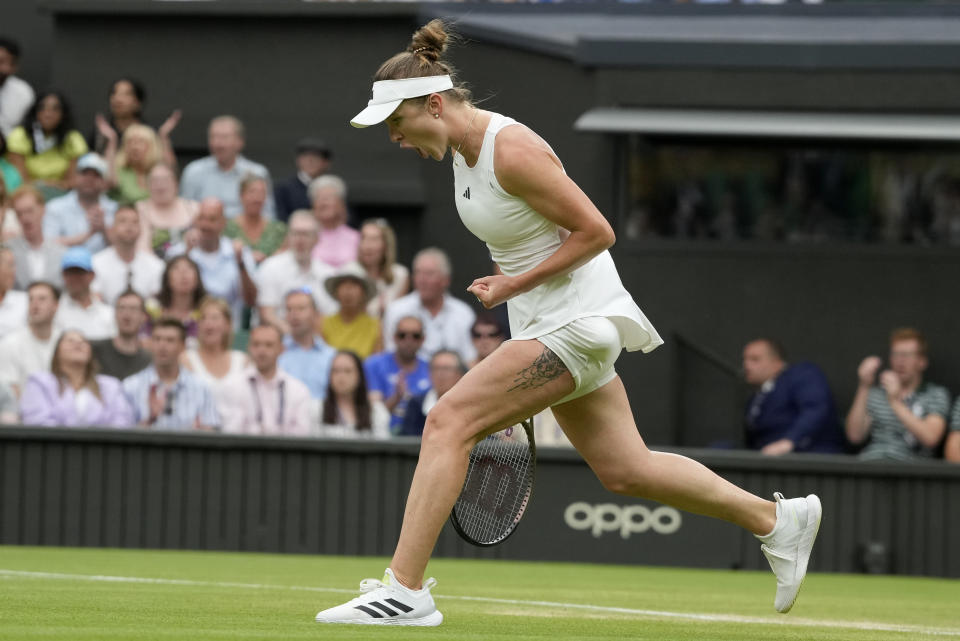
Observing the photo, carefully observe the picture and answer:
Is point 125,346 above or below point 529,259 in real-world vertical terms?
below

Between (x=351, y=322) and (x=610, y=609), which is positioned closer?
(x=610, y=609)

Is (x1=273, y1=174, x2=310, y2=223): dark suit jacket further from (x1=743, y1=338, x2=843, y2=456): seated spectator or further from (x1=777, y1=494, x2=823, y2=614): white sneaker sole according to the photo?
(x1=777, y1=494, x2=823, y2=614): white sneaker sole

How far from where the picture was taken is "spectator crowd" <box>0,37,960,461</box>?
9773mm

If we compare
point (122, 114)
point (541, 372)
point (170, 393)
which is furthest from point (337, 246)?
point (541, 372)

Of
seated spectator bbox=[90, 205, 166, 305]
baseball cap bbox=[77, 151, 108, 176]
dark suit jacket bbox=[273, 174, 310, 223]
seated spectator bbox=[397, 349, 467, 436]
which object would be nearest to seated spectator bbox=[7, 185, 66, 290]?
seated spectator bbox=[90, 205, 166, 305]

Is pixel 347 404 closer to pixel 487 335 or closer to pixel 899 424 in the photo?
pixel 487 335

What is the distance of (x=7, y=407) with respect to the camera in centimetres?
975

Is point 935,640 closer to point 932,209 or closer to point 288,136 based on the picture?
point 932,209

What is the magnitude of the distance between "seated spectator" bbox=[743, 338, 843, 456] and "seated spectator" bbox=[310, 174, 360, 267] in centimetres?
284

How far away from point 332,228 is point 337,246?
14 cm

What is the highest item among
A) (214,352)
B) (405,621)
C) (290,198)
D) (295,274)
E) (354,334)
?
(290,198)

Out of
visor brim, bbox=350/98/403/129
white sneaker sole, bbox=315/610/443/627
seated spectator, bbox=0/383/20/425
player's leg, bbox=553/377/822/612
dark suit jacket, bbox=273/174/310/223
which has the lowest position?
white sneaker sole, bbox=315/610/443/627

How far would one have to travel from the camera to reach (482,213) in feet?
16.4

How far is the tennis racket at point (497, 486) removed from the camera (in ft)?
17.7
